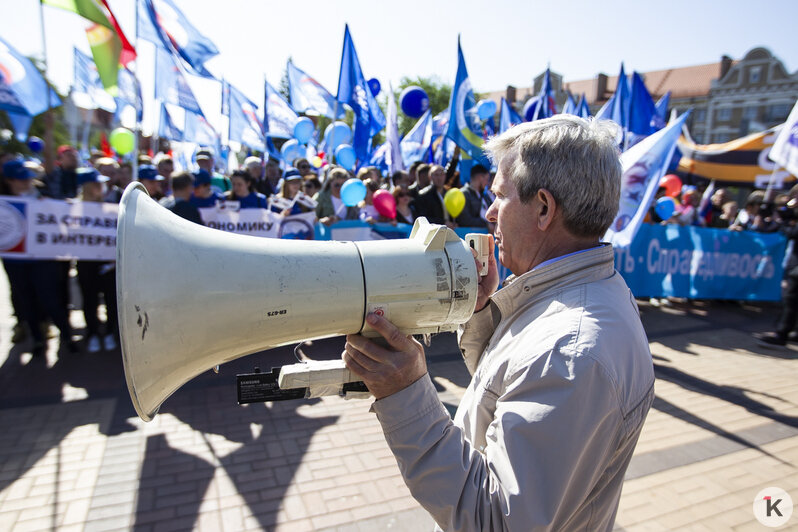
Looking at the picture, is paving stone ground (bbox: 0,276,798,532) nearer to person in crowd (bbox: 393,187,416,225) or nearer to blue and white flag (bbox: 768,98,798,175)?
person in crowd (bbox: 393,187,416,225)

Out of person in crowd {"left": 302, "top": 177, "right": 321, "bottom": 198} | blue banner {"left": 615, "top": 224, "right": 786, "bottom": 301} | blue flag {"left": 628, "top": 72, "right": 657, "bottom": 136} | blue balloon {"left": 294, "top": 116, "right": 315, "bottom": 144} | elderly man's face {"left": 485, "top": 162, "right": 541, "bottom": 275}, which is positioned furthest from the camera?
blue balloon {"left": 294, "top": 116, "right": 315, "bottom": 144}

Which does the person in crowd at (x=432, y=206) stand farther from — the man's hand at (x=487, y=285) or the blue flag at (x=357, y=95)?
the man's hand at (x=487, y=285)

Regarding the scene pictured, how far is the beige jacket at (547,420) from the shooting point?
89 cm

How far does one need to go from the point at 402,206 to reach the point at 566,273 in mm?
5150

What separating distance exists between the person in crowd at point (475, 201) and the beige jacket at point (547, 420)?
A: 512 centimetres

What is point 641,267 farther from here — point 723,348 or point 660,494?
point 660,494

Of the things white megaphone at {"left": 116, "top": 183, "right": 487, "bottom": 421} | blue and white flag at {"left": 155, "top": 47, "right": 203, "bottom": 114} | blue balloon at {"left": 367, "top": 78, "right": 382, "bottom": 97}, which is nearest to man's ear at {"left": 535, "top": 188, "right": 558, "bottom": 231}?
white megaphone at {"left": 116, "top": 183, "right": 487, "bottom": 421}

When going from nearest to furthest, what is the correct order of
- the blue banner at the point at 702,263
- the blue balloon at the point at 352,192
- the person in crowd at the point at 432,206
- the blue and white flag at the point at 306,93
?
the blue balloon at the point at 352,192
the person in crowd at the point at 432,206
the blue banner at the point at 702,263
the blue and white flag at the point at 306,93

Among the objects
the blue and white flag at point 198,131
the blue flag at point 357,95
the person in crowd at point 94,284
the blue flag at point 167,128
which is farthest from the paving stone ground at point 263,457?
the blue flag at point 167,128

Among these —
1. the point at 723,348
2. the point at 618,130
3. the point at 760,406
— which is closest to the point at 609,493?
the point at 618,130

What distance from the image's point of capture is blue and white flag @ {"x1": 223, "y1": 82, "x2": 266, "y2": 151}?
980cm

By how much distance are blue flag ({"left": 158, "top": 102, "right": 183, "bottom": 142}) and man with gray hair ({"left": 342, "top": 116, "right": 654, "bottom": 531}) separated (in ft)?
42.2

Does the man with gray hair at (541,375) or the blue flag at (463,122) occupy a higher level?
the blue flag at (463,122)

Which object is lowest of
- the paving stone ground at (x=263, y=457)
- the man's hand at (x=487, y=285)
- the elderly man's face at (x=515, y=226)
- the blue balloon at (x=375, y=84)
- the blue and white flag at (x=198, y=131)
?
the paving stone ground at (x=263, y=457)
